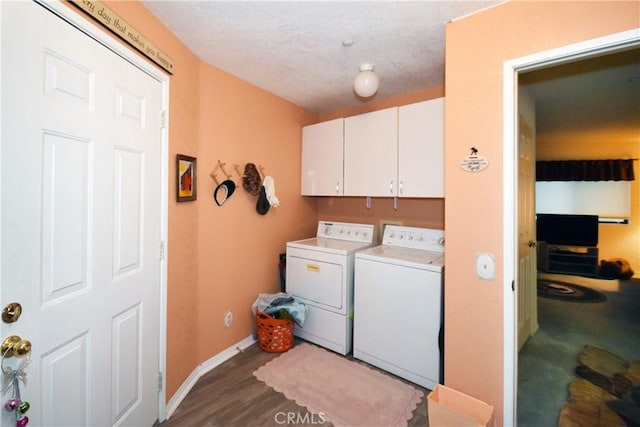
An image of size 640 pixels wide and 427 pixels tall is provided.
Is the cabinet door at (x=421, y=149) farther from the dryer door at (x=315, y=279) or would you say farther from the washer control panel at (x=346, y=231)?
the dryer door at (x=315, y=279)

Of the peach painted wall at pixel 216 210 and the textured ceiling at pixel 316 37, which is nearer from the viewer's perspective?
the textured ceiling at pixel 316 37

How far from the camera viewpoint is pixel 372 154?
8.64 feet

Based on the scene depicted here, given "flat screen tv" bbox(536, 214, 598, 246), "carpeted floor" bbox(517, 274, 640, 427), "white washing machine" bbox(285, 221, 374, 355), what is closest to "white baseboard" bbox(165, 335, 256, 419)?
"white washing machine" bbox(285, 221, 374, 355)

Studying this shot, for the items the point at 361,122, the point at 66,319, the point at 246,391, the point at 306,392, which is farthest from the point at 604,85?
the point at 66,319

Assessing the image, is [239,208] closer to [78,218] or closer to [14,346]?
[78,218]

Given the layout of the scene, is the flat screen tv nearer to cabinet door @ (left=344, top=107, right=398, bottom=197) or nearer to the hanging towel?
cabinet door @ (left=344, top=107, right=398, bottom=197)

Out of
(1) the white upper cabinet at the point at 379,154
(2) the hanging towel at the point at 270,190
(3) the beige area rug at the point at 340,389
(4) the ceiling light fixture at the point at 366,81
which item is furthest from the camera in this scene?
(2) the hanging towel at the point at 270,190

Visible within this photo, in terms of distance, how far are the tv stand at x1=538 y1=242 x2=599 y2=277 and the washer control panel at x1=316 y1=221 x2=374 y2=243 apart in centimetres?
469

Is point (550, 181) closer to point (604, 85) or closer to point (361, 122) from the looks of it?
point (604, 85)

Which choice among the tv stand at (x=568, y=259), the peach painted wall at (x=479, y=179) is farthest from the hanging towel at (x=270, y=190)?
the tv stand at (x=568, y=259)

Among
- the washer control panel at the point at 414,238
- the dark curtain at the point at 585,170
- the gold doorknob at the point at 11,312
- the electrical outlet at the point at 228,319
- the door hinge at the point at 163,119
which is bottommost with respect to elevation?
the electrical outlet at the point at 228,319

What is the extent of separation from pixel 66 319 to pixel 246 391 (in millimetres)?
1281

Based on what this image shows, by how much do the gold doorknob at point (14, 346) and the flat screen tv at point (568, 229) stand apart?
711 cm

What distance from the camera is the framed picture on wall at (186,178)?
181 centimetres
